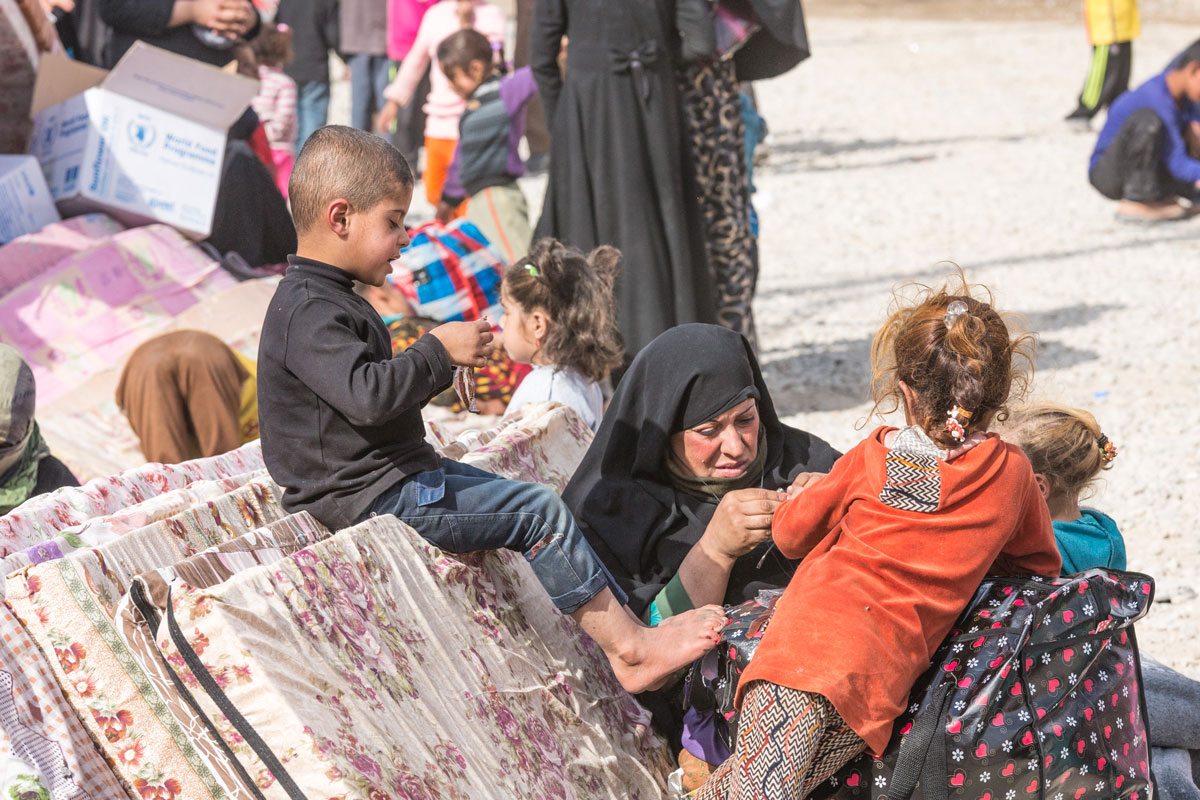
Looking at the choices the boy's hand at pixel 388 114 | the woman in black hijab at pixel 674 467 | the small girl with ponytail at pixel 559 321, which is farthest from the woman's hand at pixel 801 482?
the boy's hand at pixel 388 114

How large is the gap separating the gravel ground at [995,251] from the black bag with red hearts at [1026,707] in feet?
4.34

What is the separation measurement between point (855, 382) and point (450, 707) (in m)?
4.88

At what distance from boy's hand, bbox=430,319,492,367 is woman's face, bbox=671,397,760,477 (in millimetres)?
690

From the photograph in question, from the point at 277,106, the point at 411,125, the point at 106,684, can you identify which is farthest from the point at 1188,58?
the point at 106,684

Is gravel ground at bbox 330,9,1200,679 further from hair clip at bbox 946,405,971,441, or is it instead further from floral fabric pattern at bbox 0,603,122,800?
floral fabric pattern at bbox 0,603,122,800

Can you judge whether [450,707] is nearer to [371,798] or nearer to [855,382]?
[371,798]

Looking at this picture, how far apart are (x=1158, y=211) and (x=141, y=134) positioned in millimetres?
8015

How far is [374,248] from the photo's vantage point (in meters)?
2.50

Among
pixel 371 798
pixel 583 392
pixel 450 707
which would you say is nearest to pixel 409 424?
pixel 450 707

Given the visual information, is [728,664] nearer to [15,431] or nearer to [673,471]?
[673,471]

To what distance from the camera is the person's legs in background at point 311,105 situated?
1094cm

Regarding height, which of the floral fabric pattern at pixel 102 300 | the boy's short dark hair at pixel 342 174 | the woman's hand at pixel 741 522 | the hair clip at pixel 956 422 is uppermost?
the boy's short dark hair at pixel 342 174

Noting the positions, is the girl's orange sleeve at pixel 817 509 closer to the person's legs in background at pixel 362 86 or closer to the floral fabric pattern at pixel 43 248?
the floral fabric pattern at pixel 43 248

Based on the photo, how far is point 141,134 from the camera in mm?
5980
